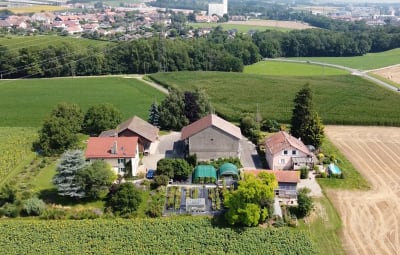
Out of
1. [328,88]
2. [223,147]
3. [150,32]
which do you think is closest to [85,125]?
[223,147]

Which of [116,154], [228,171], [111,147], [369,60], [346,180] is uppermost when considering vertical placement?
[369,60]

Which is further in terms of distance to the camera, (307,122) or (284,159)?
(307,122)

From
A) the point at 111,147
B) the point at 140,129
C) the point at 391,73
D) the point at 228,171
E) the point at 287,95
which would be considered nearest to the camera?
the point at 228,171

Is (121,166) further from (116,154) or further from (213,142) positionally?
(213,142)

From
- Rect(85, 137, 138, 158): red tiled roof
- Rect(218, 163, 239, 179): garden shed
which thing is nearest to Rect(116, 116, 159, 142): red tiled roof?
Rect(85, 137, 138, 158): red tiled roof

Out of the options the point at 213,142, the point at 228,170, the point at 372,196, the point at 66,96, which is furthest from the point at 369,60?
the point at 228,170

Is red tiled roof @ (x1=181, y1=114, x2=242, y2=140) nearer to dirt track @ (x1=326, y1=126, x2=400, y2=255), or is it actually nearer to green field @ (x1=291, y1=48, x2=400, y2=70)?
dirt track @ (x1=326, y1=126, x2=400, y2=255)

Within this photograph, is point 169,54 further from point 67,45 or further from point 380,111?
point 380,111

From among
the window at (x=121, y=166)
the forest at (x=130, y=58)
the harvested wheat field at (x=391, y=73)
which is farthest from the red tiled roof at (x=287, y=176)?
the forest at (x=130, y=58)
